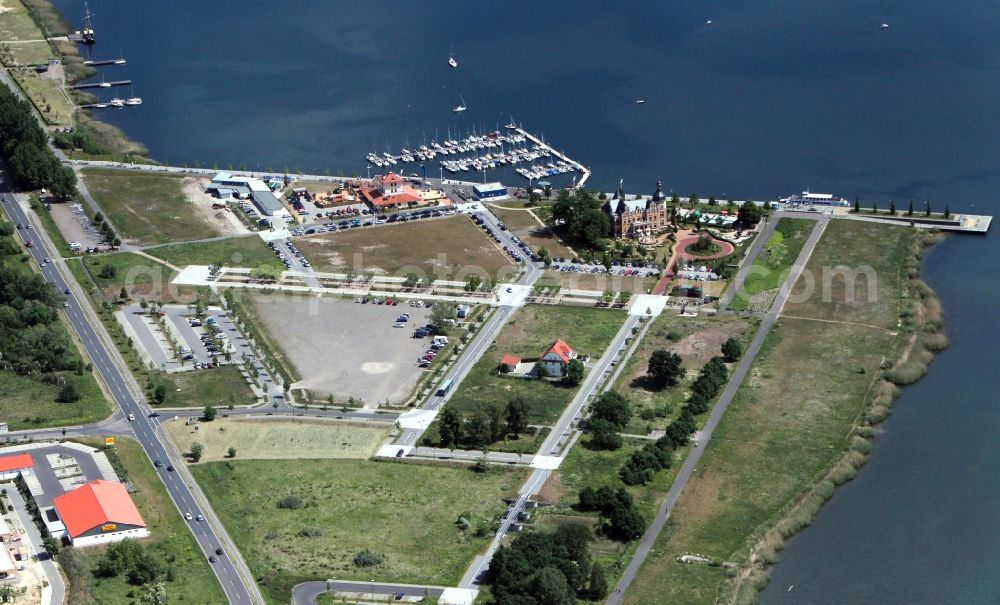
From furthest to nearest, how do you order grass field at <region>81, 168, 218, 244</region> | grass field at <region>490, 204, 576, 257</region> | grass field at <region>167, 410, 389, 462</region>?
1. grass field at <region>81, 168, 218, 244</region>
2. grass field at <region>490, 204, 576, 257</region>
3. grass field at <region>167, 410, 389, 462</region>

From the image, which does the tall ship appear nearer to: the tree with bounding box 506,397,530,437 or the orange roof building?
the tree with bounding box 506,397,530,437

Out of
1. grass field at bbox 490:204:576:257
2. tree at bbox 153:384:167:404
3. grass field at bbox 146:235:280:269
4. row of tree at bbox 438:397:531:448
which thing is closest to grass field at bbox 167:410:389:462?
tree at bbox 153:384:167:404

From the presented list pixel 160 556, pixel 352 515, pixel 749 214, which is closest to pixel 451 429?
pixel 352 515

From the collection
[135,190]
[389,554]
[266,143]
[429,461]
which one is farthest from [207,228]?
[389,554]

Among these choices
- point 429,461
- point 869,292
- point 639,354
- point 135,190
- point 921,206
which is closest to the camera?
point 429,461

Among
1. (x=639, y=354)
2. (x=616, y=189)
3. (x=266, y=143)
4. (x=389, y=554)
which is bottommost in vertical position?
(x=389, y=554)

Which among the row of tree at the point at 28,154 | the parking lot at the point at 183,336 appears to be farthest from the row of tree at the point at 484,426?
the row of tree at the point at 28,154

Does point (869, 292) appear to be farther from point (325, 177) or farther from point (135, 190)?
point (135, 190)
